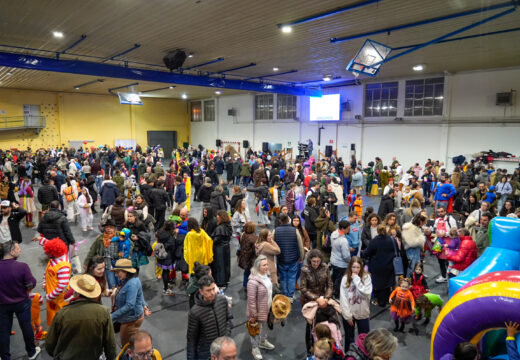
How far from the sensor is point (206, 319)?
3.07m

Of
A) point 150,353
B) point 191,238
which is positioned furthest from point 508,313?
point 191,238

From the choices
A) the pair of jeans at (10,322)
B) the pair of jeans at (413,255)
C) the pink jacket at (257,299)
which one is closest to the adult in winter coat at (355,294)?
the pink jacket at (257,299)

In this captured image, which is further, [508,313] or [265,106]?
[265,106]

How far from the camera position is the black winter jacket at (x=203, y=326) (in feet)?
10.1

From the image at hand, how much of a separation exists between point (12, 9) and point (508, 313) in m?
10.1

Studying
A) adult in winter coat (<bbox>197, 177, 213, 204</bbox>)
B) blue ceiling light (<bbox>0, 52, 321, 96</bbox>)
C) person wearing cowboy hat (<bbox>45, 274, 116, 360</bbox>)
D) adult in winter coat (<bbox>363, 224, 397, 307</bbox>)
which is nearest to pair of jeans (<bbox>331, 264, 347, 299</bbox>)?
adult in winter coat (<bbox>363, 224, 397, 307</bbox>)

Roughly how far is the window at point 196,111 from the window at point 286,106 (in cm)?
975

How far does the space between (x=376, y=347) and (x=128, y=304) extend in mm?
2390

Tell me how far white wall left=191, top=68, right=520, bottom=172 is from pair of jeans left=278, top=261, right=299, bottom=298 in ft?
→ 42.6

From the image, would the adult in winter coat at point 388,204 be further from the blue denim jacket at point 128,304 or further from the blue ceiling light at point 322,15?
the blue denim jacket at point 128,304

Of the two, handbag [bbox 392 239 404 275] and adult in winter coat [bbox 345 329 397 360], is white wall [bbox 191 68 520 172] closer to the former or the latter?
handbag [bbox 392 239 404 275]

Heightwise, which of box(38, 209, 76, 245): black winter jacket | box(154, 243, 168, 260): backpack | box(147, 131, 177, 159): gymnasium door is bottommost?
box(154, 243, 168, 260): backpack

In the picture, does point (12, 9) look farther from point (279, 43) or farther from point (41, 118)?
point (41, 118)

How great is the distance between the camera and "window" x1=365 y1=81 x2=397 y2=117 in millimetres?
17578
